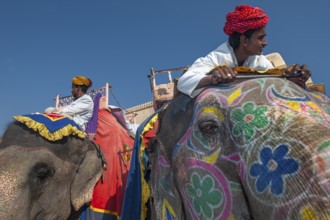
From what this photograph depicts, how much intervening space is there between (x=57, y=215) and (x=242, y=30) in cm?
197

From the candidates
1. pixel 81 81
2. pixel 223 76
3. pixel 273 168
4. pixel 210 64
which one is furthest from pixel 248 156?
pixel 81 81

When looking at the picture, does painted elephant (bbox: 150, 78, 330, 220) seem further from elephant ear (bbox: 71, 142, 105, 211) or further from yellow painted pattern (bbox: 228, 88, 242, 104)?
elephant ear (bbox: 71, 142, 105, 211)

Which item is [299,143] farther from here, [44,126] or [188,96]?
[44,126]

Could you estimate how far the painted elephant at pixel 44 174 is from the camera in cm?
260

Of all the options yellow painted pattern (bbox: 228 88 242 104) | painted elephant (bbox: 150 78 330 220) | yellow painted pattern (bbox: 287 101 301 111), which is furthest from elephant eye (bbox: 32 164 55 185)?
yellow painted pattern (bbox: 287 101 301 111)

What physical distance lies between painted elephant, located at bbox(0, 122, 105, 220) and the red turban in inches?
70.5

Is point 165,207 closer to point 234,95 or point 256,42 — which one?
point 234,95

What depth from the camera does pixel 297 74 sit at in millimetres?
1954

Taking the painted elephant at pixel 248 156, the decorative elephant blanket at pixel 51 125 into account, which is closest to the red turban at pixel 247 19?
the painted elephant at pixel 248 156

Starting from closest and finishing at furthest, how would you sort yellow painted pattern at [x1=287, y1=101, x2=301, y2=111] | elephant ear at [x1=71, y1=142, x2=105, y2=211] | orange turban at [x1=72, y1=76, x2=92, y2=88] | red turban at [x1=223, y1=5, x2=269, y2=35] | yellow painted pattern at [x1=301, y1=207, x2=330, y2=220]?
yellow painted pattern at [x1=301, y1=207, x2=330, y2=220]
yellow painted pattern at [x1=287, y1=101, x2=301, y2=111]
red turban at [x1=223, y1=5, x2=269, y2=35]
elephant ear at [x1=71, y1=142, x2=105, y2=211]
orange turban at [x1=72, y1=76, x2=92, y2=88]

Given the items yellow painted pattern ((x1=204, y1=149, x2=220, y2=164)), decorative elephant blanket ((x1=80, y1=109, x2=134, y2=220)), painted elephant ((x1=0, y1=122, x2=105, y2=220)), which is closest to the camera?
yellow painted pattern ((x1=204, y1=149, x2=220, y2=164))

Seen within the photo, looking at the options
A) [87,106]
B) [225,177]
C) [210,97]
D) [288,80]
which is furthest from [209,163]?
[87,106]

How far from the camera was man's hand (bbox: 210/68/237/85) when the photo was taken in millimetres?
1880

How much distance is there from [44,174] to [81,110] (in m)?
1.33
